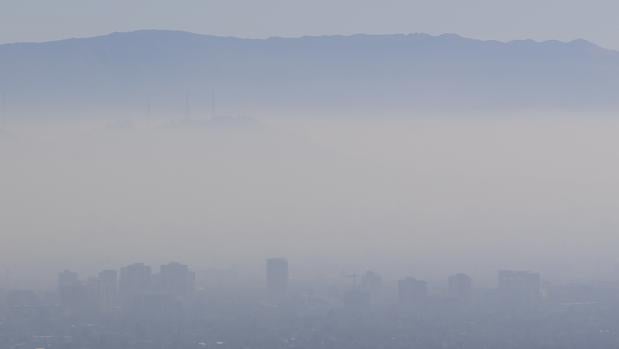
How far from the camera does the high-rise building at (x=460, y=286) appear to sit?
841 inches

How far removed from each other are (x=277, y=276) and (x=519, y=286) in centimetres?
298

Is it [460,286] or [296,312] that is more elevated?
[460,286]

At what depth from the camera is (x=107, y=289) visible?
19.8 m

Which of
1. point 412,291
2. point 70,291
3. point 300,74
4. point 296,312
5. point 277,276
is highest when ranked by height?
point 300,74

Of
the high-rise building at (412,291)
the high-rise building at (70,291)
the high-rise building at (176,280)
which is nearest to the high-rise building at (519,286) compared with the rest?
the high-rise building at (412,291)

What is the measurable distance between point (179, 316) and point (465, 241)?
8935 mm

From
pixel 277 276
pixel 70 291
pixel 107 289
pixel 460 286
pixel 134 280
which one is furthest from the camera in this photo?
pixel 277 276

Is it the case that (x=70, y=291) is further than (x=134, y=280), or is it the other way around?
(x=134, y=280)

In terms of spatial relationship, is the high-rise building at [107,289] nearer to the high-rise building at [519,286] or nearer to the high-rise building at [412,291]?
the high-rise building at [412,291]

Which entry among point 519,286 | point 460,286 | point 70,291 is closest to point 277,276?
point 460,286

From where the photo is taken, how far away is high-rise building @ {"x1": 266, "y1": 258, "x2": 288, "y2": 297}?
21.6 meters

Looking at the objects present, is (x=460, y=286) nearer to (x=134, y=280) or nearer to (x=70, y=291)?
(x=134, y=280)

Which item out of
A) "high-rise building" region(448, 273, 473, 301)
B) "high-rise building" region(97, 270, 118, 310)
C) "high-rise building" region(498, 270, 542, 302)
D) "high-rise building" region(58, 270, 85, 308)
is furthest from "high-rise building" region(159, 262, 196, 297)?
"high-rise building" region(498, 270, 542, 302)

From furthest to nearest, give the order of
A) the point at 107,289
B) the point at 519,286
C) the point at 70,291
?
the point at 519,286 → the point at 107,289 → the point at 70,291
